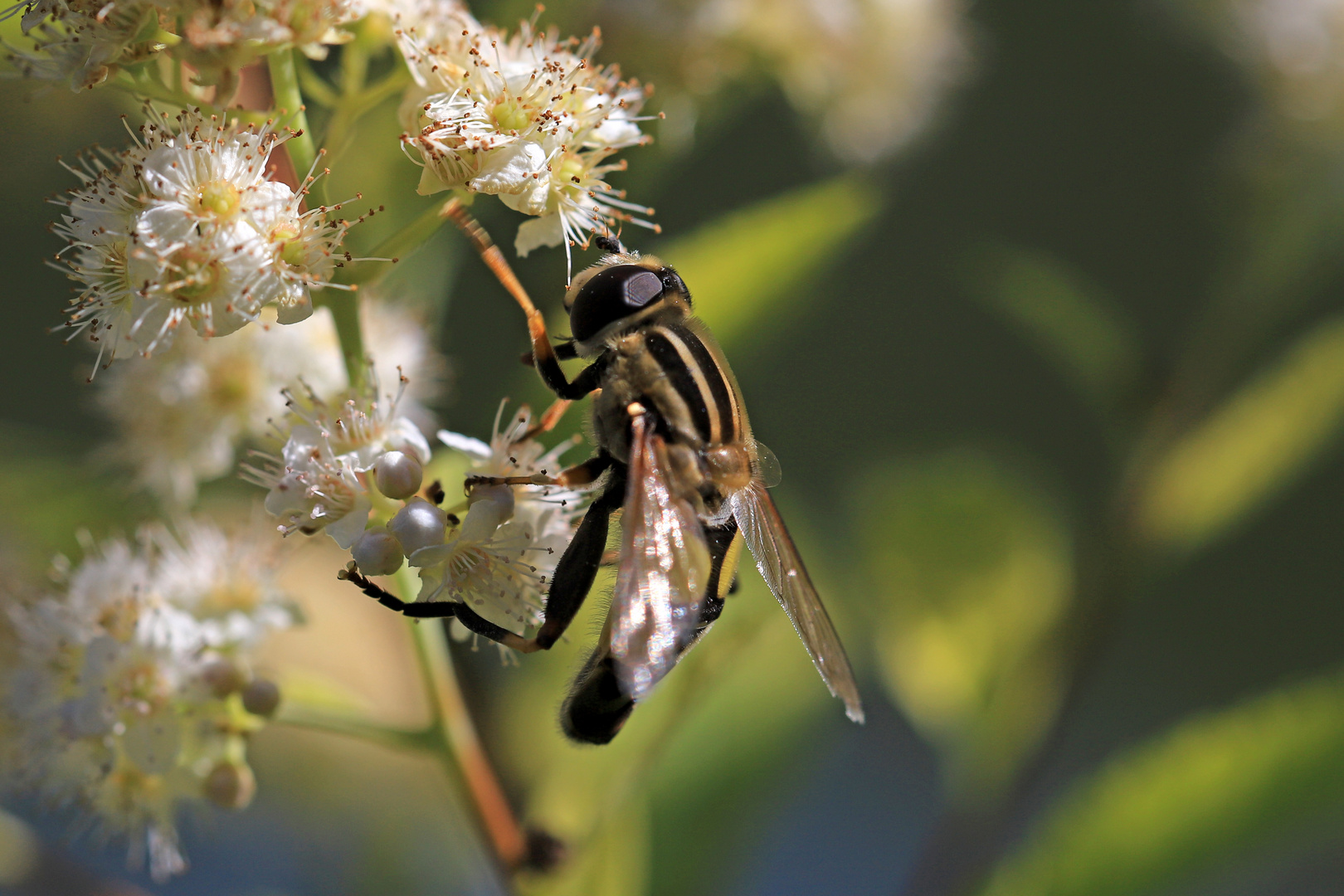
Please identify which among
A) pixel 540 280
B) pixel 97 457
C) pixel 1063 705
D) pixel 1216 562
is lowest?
pixel 1216 562

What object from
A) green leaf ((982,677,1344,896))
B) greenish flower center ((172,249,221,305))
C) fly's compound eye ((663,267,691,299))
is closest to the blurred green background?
green leaf ((982,677,1344,896))

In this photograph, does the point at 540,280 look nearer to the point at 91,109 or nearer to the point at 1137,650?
the point at 91,109

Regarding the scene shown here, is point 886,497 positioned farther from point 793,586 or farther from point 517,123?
point 517,123

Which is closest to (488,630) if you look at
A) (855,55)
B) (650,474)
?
(650,474)

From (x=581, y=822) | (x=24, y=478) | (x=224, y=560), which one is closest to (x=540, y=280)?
(x=224, y=560)

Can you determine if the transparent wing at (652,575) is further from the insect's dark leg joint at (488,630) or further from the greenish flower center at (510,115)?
the greenish flower center at (510,115)

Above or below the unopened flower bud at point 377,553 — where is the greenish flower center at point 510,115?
above

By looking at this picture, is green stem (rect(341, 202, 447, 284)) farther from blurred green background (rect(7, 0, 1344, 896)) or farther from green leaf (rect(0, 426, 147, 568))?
green leaf (rect(0, 426, 147, 568))

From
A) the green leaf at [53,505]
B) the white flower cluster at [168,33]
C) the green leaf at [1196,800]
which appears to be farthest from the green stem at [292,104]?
the green leaf at [1196,800]
